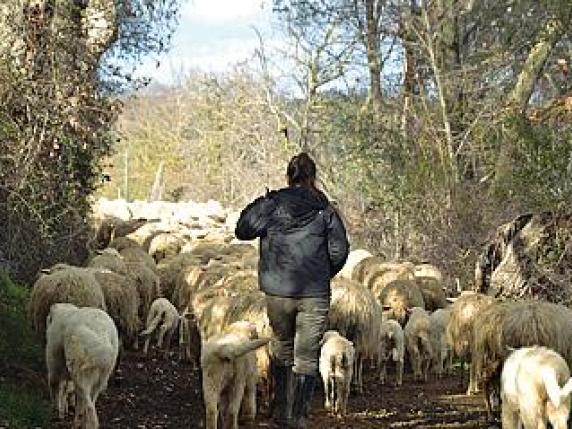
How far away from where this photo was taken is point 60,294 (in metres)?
10.7

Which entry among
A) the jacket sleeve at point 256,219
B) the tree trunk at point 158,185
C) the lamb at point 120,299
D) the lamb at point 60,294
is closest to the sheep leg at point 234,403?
the jacket sleeve at point 256,219

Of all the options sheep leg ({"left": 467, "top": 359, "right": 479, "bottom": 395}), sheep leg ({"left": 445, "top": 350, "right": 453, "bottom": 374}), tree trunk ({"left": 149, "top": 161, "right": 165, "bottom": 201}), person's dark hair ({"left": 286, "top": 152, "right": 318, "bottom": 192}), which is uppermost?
tree trunk ({"left": 149, "top": 161, "right": 165, "bottom": 201})

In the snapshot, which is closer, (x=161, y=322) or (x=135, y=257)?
(x=161, y=322)

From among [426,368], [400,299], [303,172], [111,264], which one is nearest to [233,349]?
[303,172]

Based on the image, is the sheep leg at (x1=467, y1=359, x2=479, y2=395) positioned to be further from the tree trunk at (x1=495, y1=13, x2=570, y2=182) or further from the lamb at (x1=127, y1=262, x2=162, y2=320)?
the tree trunk at (x1=495, y1=13, x2=570, y2=182)

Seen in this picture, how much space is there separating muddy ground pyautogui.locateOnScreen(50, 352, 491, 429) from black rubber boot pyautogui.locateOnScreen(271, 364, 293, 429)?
1.47m

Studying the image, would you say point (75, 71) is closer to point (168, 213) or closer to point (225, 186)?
point (168, 213)

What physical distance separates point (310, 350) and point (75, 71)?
7889 mm

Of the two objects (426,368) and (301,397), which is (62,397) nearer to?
(301,397)

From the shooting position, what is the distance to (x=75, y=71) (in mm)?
13773

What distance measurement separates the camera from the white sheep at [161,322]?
43.9 feet

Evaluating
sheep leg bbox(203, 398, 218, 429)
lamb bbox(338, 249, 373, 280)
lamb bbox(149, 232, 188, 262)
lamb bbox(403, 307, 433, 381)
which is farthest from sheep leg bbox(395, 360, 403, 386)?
lamb bbox(149, 232, 188, 262)

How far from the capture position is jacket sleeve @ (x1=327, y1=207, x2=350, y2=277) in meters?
7.22

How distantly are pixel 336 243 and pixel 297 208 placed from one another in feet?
1.25
